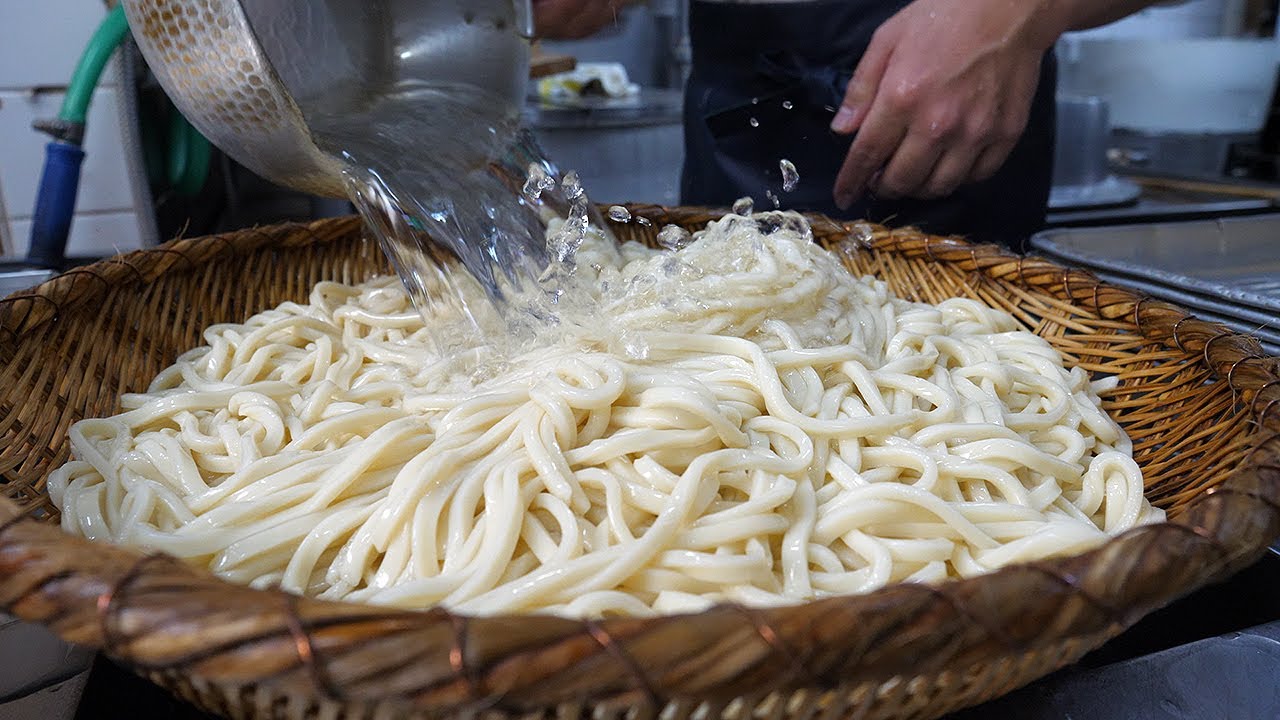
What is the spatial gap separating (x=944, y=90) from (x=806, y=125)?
39 cm

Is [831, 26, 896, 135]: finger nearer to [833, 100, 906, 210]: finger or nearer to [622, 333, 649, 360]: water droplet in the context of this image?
[833, 100, 906, 210]: finger

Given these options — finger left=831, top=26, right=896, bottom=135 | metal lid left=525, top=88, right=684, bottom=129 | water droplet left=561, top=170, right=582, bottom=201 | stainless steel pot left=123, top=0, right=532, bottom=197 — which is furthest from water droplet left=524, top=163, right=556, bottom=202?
metal lid left=525, top=88, right=684, bottom=129

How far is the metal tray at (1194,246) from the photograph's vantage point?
6.57 ft

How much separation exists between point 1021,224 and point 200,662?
2.26 meters

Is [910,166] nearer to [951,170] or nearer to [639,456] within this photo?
[951,170]

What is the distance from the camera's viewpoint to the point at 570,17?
2.15m

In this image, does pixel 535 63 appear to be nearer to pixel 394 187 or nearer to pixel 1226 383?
pixel 394 187

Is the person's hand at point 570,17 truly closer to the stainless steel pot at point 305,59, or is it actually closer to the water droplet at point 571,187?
the stainless steel pot at point 305,59

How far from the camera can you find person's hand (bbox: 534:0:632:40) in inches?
83.6

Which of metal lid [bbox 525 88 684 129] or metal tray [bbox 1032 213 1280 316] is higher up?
metal lid [bbox 525 88 684 129]

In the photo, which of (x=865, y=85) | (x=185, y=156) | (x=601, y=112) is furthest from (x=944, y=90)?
(x=185, y=156)

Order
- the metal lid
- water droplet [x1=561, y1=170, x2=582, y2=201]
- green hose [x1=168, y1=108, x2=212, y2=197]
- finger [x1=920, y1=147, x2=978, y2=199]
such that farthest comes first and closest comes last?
the metal lid, green hose [x1=168, y1=108, x2=212, y2=197], finger [x1=920, y1=147, x2=978, y2=199], water droplet [x1=561, y1=170, x2=582, y2=201]

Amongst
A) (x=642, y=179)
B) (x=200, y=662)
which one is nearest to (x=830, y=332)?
(x=200, y=662)

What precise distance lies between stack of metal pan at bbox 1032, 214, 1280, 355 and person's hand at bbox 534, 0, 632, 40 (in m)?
1.19
